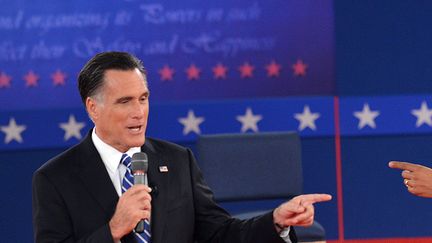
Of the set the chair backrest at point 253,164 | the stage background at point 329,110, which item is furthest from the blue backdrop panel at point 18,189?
the chair backrest at point 253,164

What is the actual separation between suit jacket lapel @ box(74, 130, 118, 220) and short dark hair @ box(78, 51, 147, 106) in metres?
0.19

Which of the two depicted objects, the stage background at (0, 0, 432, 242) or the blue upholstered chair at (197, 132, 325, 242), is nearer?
the blue upholstered chair at (197, 132, 325, 242)

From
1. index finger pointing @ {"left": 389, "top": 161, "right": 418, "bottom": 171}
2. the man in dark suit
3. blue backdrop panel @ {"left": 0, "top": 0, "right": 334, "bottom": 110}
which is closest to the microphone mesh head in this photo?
the man in dark suit

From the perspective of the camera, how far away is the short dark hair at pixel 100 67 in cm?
258

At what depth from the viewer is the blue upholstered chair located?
476 cm

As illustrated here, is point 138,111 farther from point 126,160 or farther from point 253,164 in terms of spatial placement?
point 253,164

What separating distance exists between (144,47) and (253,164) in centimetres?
147

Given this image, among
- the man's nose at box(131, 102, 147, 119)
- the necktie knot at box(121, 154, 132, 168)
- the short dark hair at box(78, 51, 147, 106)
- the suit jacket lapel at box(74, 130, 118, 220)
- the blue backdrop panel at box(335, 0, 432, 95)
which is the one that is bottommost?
the suit jacket lapel at box(74, 130, 118, 220)

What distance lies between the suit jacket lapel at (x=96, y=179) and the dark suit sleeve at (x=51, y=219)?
0.09 metres

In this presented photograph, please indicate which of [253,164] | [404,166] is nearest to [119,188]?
[404,166]

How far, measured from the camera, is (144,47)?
581cm

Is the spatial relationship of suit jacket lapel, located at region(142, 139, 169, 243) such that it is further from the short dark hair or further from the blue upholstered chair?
the blue upholstered chair

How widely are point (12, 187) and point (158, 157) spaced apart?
3046 mm

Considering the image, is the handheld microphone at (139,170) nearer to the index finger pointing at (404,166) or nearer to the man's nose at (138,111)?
the man's nose at (138,111)
